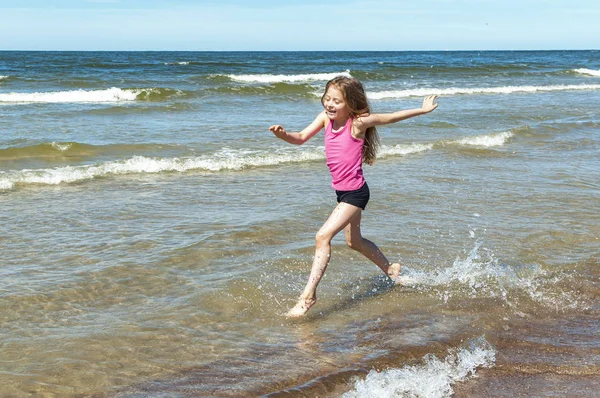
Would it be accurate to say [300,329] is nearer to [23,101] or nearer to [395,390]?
[395,390]

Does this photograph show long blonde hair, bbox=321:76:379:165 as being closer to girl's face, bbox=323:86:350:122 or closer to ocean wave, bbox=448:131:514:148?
girl's face, bbox=323:86:350:122

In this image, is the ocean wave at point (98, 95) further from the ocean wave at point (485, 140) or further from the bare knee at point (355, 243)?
the bare knee at point (355, 243)

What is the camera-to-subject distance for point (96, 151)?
11.7 metres

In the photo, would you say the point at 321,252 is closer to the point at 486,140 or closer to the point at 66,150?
the point at 66,150

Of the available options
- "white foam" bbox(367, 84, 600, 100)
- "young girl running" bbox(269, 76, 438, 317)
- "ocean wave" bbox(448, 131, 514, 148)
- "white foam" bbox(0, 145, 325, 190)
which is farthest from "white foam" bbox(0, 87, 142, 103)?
"young girl running" bbox(269, 76, 438, 317)

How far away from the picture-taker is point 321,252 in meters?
4.77

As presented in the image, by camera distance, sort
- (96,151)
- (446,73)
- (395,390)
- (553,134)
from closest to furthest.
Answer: (395,390) → (96,151) → (553,134) → (446,73)

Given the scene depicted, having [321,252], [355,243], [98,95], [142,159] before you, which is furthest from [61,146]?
[98,95]

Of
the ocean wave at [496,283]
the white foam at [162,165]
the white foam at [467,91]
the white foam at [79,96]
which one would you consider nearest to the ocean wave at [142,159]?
the white foam at [162,165]

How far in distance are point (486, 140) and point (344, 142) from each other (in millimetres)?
9255

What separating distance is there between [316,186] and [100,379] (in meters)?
5.61

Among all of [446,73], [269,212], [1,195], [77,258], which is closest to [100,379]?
[77,258]

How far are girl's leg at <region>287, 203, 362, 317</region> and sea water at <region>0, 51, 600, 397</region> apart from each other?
0.32 feet

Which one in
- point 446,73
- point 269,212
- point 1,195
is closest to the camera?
point 269,212
